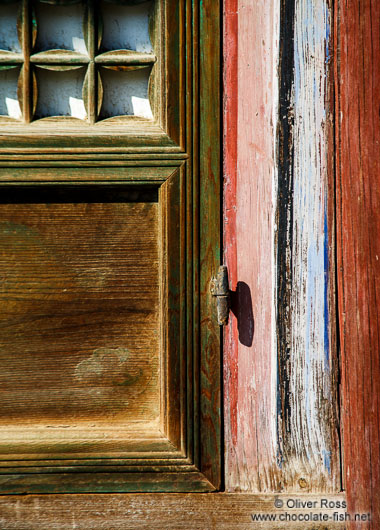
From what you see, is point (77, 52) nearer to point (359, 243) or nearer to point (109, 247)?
point (109, 247)

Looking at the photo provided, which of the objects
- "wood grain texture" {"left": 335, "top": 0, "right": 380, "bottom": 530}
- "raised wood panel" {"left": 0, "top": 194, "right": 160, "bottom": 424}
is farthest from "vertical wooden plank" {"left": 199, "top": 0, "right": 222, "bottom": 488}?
"wood grain texture" {"left": 335, "top": 0, "right": 380, "bottom": 530}

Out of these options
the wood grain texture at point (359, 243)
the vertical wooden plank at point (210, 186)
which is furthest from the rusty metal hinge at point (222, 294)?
the wood grain texture at point (359, 243)

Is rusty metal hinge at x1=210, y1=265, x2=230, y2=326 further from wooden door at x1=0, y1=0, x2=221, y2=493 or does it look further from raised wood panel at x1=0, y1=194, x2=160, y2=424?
raised wood panel at x1=0, y1=194, x2=160, y2=424

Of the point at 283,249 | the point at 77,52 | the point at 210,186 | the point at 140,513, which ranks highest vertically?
the point at 77,52

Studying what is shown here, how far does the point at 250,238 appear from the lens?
118 cm

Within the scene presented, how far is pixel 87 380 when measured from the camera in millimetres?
1188

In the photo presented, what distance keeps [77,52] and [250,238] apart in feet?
2.00

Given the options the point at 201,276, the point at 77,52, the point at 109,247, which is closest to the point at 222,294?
the point at 201,276

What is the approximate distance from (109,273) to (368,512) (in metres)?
0.77

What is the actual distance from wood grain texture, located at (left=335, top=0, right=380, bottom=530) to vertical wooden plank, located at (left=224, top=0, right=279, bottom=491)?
16 cm

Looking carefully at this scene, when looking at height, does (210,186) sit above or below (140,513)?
above

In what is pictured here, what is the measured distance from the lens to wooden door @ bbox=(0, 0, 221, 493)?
1170mm

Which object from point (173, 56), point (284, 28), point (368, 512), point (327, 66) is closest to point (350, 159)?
point (327, 66)

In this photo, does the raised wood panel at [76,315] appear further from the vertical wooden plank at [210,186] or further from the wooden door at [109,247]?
the vertical wooden plank at [210,186]
